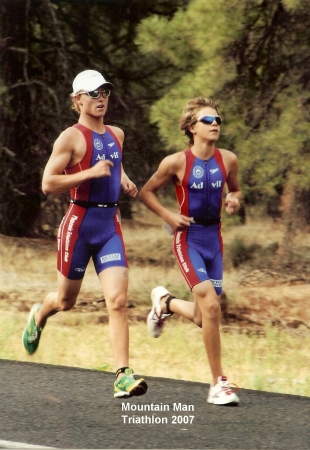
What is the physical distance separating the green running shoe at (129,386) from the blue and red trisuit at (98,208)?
81cm

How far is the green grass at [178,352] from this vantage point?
32.5 feet

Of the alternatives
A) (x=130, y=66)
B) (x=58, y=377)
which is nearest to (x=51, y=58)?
(x=130, y=66)

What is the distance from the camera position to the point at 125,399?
8.59 m

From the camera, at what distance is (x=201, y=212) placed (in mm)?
8492

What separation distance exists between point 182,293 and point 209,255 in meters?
2.87

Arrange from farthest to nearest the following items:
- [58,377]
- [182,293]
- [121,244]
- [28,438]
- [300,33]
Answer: [182,293] < [300,33] < [58,377] < [121,244] < [28,438]

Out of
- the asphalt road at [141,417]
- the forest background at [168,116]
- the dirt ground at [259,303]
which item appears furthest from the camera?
the dirt ground at [259,303]

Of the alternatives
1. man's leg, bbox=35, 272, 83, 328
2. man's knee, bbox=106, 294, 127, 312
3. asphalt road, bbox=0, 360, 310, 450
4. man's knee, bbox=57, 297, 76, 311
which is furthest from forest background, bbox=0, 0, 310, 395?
man's knee, bbox=106, 294, 127, 312

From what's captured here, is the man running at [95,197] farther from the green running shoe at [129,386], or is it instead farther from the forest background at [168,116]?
the forest background at [168,116]

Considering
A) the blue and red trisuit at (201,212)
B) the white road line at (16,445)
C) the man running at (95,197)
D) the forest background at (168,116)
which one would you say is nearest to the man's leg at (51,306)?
the man running at (95,197)

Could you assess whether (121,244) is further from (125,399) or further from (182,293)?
(182,293)

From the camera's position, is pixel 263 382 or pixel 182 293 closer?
pixel 263 382

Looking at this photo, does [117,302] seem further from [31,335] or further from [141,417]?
[31,335]

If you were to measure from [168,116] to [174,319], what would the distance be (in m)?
1.96
